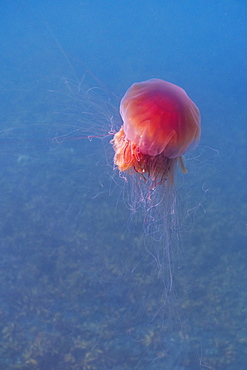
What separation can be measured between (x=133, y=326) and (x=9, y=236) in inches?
78.8

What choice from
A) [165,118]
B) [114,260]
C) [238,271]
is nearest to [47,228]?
[114,260]

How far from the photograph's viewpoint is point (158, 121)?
3158 millimetres

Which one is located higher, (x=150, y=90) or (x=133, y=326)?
(x=150, y=90)

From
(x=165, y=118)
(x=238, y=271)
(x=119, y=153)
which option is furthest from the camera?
(x=238, y=271)

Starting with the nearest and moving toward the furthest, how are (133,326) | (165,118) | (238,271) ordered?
(165,118), (133,326), (238,271)

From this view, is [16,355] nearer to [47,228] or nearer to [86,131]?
[47,228]

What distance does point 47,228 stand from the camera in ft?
14.7

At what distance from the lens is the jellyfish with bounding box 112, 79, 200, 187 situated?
10.4 ft

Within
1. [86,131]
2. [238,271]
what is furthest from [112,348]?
[86,131]

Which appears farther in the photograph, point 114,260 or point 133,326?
point 114,260

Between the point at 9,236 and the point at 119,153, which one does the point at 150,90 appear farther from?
the point at 9,236

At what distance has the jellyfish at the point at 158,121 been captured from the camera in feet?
10.4

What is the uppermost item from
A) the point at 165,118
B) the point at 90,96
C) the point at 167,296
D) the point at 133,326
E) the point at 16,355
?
the point at 165,118

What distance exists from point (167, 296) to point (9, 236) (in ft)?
7.36
